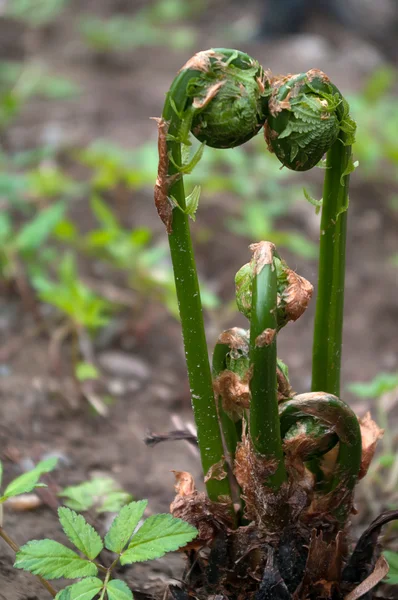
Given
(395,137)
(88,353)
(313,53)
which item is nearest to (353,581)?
(88,353)

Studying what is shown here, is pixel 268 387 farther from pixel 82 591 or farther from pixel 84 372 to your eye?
pixel 84 372

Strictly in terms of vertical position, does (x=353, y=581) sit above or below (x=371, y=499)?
above

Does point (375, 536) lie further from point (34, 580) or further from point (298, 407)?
point (34, 580)

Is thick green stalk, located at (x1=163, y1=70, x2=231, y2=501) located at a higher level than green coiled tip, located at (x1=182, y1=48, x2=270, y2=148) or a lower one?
lower

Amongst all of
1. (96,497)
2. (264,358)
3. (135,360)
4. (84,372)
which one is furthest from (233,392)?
(135,360)

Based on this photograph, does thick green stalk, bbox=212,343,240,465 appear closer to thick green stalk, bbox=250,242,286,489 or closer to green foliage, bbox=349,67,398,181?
thick green stalk, bbox=250,242,286,489

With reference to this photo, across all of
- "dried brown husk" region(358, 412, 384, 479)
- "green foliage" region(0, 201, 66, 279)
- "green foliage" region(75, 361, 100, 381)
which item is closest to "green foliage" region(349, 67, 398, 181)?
"green foliage" region(0, 201, 66, 279)
